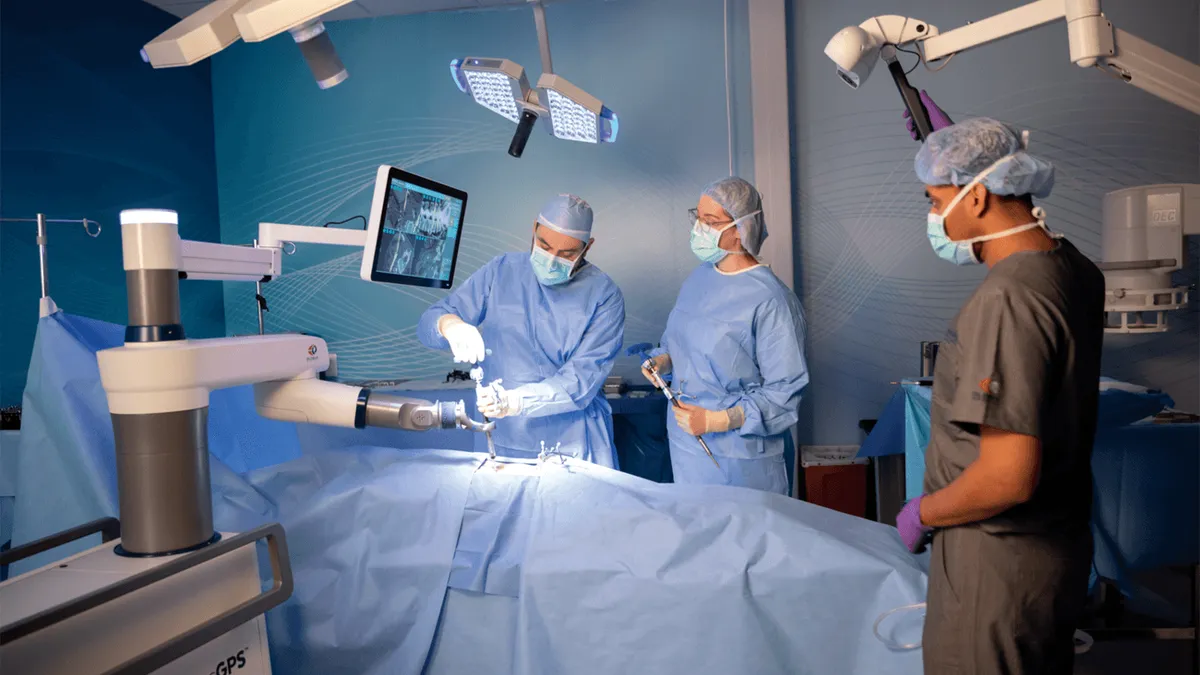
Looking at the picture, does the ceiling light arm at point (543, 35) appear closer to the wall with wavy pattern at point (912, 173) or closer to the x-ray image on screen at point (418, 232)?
the x-ray image on screen at point (418, 232)

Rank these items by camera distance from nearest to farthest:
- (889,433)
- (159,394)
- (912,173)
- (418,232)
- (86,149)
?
(159,394) → (418,232) → (889,433) → (86,149) → (912,173)

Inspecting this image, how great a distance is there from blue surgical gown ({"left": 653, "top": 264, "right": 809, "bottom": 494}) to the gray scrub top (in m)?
0.88

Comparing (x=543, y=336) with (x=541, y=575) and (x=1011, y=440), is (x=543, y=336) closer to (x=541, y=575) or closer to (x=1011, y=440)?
(x=541, y=575)

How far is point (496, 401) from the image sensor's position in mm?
2055

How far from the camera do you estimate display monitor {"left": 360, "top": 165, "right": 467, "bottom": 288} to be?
66.0 inches

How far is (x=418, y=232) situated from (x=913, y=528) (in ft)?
4.08

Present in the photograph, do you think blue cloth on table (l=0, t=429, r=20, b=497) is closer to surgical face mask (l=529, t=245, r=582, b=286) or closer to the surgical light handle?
surgical face mask (l=529, t=245, r=582, b=286)

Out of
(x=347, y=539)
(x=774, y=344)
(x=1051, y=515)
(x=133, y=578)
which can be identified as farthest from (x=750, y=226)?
(x=133, y=578)

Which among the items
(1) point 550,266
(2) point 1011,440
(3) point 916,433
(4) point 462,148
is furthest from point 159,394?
(4) point 462,148

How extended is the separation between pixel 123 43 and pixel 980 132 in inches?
140

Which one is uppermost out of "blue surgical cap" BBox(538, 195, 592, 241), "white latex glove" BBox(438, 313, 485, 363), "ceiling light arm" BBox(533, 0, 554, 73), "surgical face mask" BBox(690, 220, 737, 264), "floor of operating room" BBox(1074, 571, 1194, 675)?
"ceiling light arm" BBox(533, 0, 554, 73)

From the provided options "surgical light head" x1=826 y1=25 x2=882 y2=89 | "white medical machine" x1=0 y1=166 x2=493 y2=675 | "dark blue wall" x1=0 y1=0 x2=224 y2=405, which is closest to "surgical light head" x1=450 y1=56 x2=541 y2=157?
"surgical light head" x1=826 y1=25 x2=882 y2=89

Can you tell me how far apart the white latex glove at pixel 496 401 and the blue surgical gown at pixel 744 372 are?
0.54 m

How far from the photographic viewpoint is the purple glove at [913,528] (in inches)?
52.2
